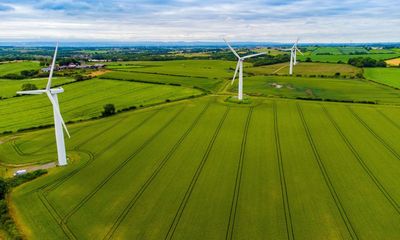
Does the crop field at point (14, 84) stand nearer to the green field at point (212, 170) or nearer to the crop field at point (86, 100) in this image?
the crop field at point (86, 100)

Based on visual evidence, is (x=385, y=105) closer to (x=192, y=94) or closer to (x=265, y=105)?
(x=265, y=105)

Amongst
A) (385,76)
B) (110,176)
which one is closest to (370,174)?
(110,176)

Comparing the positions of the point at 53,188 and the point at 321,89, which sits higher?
the point at 321,89

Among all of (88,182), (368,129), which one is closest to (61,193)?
(88,182)

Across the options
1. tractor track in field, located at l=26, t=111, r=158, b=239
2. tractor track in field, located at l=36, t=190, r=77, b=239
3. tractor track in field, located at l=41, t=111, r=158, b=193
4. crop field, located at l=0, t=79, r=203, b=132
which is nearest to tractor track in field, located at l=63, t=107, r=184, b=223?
tractor track in field, located at l=36, t=190, r=77, b=239

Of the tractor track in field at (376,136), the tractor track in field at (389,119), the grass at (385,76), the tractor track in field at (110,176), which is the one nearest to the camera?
the tractor track in field at (110,176)

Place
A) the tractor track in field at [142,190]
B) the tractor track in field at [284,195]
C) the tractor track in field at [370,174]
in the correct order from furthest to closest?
the tractor track in field at [370,174], the tractor track in field at [142,190], the tractor track in field at [284,195]

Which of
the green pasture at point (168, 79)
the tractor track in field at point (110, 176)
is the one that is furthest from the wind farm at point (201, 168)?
the green pasture at point (168, 79)

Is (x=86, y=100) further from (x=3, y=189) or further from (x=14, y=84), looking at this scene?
(x=3, y=189)
